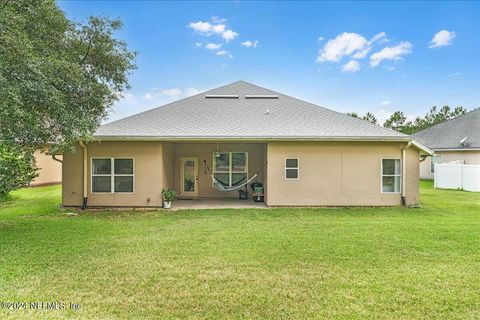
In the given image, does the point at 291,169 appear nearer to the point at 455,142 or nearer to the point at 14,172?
the point at 14,172

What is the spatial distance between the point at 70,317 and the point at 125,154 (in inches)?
293

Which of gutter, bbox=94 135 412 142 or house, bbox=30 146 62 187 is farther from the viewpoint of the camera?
house, bbox=30 146 62 187

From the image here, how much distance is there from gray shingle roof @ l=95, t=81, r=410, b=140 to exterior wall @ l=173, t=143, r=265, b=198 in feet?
5.26

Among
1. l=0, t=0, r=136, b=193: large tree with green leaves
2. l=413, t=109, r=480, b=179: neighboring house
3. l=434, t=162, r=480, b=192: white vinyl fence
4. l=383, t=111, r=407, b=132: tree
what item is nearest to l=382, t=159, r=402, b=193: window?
l=434, t=162, r=480, b=192: white vinyl fence

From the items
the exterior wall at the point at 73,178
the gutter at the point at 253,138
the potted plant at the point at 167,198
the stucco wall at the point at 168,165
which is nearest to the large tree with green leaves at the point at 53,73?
the gutter at the point at 253,138

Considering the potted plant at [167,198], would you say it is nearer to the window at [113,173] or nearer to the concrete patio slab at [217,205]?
the concrete patio slab at [217,205]

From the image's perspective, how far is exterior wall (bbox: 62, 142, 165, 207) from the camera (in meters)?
10.1

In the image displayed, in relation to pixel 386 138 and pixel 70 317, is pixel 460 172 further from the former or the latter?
pixel 70 317

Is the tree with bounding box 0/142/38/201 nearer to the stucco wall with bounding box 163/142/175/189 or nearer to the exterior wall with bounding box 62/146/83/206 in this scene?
the exterior wall with bounding box 62/146/83/206

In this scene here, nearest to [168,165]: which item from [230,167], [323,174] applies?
[230,167]

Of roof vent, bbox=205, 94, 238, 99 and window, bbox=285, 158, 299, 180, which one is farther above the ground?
roof vent, bbox=205, 94, 238, 99

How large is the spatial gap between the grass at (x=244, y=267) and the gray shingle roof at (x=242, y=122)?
9.65 feet

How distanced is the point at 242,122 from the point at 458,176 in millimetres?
12786

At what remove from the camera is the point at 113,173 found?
1016cm
